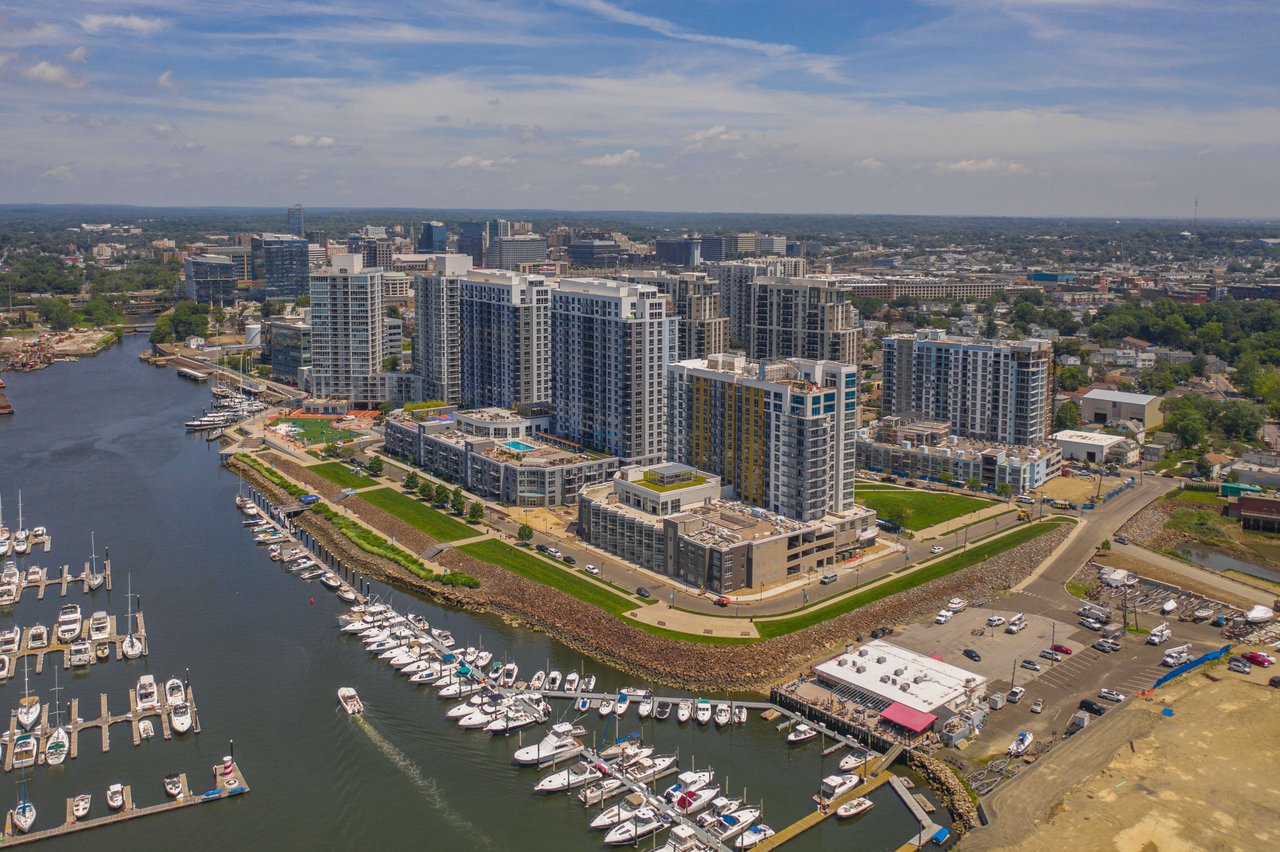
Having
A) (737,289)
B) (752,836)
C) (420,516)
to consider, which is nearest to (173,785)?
(752,836)

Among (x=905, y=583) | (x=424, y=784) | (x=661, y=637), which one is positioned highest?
(x=905, y=583)

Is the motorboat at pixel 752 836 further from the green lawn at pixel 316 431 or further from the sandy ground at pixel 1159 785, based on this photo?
the green lawn at pixel 316 431

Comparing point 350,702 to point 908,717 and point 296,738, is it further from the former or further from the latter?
point 908,717

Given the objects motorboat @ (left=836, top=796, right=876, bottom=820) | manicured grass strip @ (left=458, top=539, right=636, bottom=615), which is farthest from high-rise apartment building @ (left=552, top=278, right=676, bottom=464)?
motorboat @ (left=836, top=796, right=876, bottom=820)

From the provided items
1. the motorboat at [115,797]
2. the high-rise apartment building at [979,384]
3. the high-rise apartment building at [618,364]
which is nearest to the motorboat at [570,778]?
the motorboat at [115,797]

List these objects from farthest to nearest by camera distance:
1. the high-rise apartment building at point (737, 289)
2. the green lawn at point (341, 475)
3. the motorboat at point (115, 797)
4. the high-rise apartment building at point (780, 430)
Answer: the high-rise apartment building at point (737, 289)
the green lawn at point (341, 475)
the high-rise apartment building at point (780, 430)
the motorboat at point (115, 797)

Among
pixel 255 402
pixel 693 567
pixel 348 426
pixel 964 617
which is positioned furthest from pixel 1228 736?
pixel 255 402
